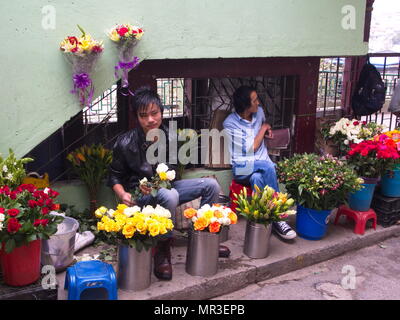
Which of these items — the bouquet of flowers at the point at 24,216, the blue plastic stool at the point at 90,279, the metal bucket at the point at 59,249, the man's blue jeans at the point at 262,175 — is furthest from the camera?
the man's blue jeans at the point at 262,175

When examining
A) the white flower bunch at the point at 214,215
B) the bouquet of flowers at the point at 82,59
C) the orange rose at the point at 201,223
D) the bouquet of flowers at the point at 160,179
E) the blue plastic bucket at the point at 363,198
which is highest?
the bouquet of flowers at the point at 82,59

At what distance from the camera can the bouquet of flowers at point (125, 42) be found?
3781 mm

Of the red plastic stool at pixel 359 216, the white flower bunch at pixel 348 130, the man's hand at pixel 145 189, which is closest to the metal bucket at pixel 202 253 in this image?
the man's hand at pixel 145 189

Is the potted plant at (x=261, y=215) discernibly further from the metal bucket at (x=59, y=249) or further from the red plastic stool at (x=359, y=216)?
the metal bucket at (x=59, y=249)

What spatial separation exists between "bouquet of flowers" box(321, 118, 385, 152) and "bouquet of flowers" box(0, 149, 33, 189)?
352cm

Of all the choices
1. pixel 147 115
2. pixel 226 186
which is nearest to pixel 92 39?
pixel 147 115

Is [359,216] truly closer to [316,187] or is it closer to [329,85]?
[316,187]

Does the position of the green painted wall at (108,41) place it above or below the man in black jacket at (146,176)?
above

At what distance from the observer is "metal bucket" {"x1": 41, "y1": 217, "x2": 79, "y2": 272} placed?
376 centimetres

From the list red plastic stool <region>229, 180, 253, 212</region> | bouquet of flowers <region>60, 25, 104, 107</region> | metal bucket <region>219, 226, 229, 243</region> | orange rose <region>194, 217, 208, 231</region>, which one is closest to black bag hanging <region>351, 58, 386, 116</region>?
red plastic stool <region>229, 180, 253, 212</region>

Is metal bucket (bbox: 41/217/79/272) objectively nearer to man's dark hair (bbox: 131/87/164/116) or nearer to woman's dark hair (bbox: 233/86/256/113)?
man's dark hair (bbox: 131/87/164/116)

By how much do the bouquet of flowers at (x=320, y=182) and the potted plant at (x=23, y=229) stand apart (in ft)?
7.87

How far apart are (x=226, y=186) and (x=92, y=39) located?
253 centimetres

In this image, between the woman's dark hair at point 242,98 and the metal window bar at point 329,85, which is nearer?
the woman's dark hair at point 242,98
